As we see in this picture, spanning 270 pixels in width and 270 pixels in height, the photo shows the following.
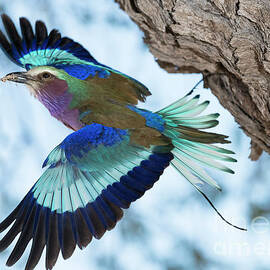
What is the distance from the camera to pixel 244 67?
7.90 ft

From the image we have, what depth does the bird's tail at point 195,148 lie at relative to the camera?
259 cm

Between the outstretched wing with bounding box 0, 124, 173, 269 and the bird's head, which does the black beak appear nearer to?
the bird's head

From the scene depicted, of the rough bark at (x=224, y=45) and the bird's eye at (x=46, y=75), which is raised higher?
the bird's eye at (x=46, y=75)

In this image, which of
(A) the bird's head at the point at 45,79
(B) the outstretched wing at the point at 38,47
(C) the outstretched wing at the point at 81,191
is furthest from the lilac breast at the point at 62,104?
(B) the outstretched wing at the point at 38,47

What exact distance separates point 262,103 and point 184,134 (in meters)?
0.42

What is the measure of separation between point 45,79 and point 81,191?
0.64 metres

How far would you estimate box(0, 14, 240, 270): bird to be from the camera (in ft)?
7.55

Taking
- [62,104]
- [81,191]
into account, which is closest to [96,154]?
[81,191]

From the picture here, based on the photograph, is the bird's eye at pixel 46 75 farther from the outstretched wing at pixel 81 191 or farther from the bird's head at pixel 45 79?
the outstretched wing at pixel 81 191

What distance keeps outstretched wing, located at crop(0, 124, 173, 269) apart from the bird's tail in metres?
0.25

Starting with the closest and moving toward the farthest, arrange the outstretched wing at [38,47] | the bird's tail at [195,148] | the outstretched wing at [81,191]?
the outstretched wing at [81,191], the bird's tail at [195,148], the outstretched wing at [38,47]

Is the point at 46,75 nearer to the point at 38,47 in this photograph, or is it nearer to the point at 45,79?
the point at 45,79

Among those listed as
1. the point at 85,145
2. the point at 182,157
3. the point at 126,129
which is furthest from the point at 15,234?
the point at 182,157

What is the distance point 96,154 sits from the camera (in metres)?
2.46
